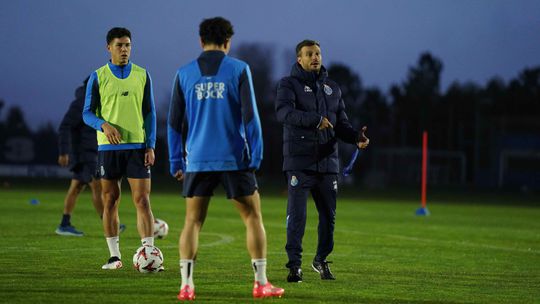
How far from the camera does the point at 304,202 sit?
31.2 feet

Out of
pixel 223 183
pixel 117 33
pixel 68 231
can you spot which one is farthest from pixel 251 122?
pixel 68 231

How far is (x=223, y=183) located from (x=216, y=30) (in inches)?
46.5

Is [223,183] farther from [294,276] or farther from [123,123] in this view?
[123,123]

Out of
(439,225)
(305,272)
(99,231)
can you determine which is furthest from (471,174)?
(305,272)

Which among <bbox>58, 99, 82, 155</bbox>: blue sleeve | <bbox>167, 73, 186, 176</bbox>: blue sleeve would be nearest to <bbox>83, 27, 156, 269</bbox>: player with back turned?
<bbox>167, 73, 186, 176</bbox>: blue sleeve

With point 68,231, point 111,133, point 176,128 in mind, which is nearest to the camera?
point 176,128

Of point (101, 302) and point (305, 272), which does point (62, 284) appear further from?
point (305, 272)

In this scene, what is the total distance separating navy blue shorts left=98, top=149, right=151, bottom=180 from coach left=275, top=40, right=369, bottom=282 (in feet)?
5.07

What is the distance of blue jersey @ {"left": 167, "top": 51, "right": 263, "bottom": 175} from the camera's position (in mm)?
7551

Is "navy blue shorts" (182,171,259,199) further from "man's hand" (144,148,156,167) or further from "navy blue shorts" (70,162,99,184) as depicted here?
"navy blue shorts" (70,162,99,184)

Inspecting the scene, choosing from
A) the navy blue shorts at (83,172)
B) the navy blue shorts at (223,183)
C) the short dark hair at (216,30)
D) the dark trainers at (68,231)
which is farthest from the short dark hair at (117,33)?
the dark trainers at (68,231)

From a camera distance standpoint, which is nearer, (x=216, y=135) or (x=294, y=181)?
(x=216, y=135)

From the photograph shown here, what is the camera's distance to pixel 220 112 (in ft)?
24.9

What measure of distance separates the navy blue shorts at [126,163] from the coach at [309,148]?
155cm
